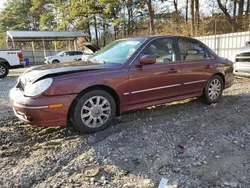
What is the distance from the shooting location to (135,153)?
108 inches

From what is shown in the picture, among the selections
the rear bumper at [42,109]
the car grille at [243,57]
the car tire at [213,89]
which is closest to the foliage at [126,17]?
the car grille at [243,57]

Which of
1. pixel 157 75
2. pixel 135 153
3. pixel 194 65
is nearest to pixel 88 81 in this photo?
pixel 135 153

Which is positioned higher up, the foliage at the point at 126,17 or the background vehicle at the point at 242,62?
the foliage at the point at 126,17

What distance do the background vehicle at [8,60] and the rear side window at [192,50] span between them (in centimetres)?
885

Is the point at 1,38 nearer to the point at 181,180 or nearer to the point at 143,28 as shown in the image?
the point at 143,28

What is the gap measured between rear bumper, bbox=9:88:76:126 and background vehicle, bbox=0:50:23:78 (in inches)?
326

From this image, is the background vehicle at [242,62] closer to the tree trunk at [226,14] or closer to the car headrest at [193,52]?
the car headrest at [193,52]

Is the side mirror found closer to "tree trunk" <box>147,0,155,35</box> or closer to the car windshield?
the car windshield

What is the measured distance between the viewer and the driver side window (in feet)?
12.7

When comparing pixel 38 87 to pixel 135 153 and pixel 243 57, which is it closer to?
pixel 135 153

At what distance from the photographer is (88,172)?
7.80ft

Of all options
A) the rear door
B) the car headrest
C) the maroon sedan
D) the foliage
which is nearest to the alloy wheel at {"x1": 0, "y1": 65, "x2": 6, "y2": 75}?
the maroon sedan

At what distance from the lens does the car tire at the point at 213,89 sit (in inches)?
186

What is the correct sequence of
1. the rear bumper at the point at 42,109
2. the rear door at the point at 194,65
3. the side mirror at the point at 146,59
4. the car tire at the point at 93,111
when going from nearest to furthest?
the rear bumper at the point at 42,109 → the car tire at the point at 93,111 → the side mirror at the point at 146,59 → the rear door at the point at 194,65
